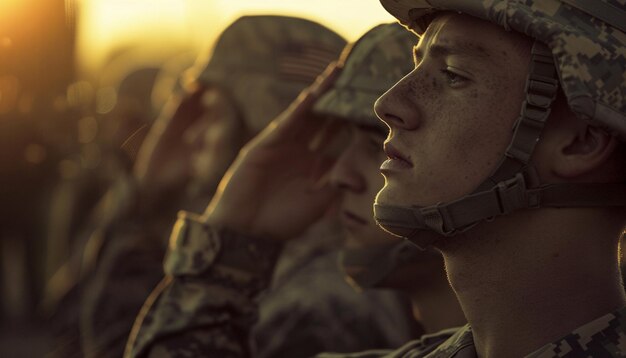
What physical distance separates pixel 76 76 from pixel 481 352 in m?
13.5

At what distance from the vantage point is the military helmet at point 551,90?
2750mm

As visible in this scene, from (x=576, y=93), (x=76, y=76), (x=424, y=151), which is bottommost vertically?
(x=76, y=76)

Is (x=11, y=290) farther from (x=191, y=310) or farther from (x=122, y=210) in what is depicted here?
(x=191, y=310)

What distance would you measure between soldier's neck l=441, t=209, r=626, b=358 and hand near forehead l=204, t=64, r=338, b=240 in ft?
6.35

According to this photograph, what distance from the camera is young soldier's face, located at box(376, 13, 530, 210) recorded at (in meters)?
2.87

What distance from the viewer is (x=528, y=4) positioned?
9.25 feet

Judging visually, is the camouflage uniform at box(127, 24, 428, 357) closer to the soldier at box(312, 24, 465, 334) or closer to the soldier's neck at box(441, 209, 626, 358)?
the soldier at box(312, 24, 465, 334)

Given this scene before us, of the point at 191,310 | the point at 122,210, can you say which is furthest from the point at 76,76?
the point at 191,310

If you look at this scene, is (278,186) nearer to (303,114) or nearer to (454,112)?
(303,114)

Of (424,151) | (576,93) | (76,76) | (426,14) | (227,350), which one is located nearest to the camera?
(576,93)

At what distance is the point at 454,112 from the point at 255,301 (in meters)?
1.85

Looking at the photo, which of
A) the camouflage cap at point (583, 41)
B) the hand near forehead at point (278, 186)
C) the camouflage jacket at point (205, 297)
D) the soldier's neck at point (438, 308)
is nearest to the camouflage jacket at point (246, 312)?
the camouflage jacket at point (205, 297)

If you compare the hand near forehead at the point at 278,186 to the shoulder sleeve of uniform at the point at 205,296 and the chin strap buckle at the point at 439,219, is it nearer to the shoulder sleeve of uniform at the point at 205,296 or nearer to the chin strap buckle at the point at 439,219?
the shoulder sleeve of uniform at the point at 205,296

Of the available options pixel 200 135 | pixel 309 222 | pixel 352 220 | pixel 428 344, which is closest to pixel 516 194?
pixel 428 344
